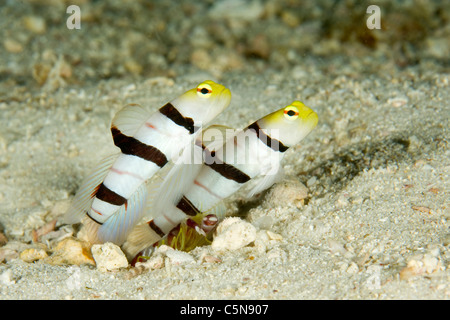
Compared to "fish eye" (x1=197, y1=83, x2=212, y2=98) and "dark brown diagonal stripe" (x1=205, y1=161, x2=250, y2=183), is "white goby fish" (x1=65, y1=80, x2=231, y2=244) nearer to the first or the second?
"fish eye" (x1=197, y1=83, x2=212, y2=98)

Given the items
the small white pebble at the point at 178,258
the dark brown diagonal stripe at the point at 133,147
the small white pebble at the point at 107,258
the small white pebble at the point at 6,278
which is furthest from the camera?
the dark brown diagonal stripe at the point at 133,147

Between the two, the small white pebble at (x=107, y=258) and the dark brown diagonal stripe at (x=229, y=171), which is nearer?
the small white pebble at (x=107, y=258)

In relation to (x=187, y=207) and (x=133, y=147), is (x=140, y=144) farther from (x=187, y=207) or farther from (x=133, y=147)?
(x=187, y=207)

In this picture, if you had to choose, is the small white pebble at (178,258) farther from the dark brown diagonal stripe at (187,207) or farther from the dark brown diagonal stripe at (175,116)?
the dark brown diagonal stripe at (175,116)

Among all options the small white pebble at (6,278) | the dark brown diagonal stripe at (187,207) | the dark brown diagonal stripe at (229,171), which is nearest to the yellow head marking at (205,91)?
the dark brown diagonal stripe at (229,171)

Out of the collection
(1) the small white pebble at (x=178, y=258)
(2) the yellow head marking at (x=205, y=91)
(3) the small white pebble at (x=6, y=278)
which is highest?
(2) the yellow head marking at (x=205, y=91)

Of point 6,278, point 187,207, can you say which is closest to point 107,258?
point 6,278

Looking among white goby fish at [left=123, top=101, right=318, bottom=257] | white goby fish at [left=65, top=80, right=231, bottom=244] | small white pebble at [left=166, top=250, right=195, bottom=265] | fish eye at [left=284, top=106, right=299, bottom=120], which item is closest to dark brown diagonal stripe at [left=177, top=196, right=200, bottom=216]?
white goby fish at [left=123, top=101, right=318, bottom=257]
